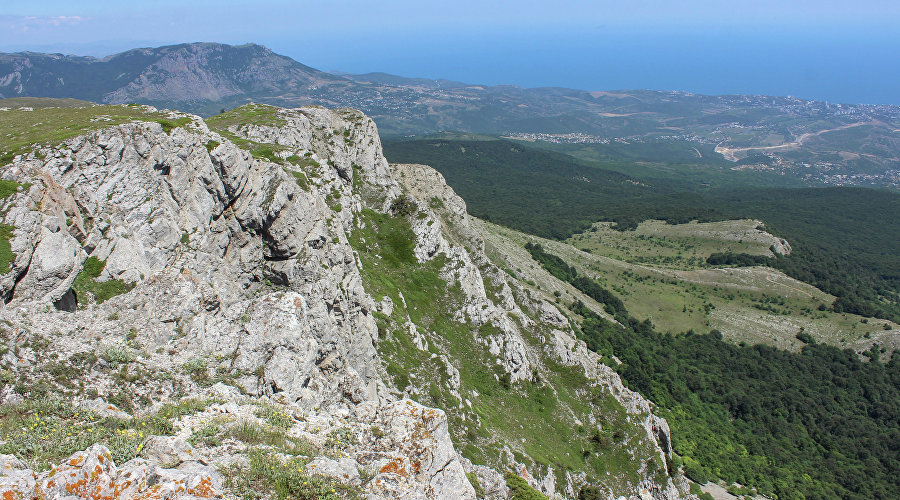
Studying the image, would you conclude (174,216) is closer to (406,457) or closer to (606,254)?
(406,457)

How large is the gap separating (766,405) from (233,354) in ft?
362

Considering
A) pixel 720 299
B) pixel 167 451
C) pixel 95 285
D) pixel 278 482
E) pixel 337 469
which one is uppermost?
pixel 95 285

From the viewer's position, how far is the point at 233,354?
2006 centimetres

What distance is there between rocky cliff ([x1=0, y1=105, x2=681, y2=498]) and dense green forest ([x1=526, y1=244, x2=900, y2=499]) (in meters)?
36.0

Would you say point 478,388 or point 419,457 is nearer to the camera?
point 419,457

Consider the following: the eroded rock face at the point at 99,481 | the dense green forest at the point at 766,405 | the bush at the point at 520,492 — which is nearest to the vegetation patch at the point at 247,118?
the bush at the point at 520,492

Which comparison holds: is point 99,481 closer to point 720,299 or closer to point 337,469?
point 337,469

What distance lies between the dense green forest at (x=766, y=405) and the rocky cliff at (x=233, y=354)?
3605 cm

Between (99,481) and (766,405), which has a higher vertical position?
(99,481)

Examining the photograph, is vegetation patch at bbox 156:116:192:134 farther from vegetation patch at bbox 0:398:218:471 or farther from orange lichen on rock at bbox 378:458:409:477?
orange lichen on rock at bbox 378:458:409:477

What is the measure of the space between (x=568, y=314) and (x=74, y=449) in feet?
288

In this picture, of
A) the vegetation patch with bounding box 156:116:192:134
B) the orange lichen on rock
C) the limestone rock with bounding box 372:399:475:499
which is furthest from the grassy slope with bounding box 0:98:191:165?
the orange lichen on rock

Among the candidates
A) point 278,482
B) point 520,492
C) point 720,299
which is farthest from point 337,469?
point 720,299

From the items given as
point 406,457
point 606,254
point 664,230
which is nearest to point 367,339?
point 406,457
